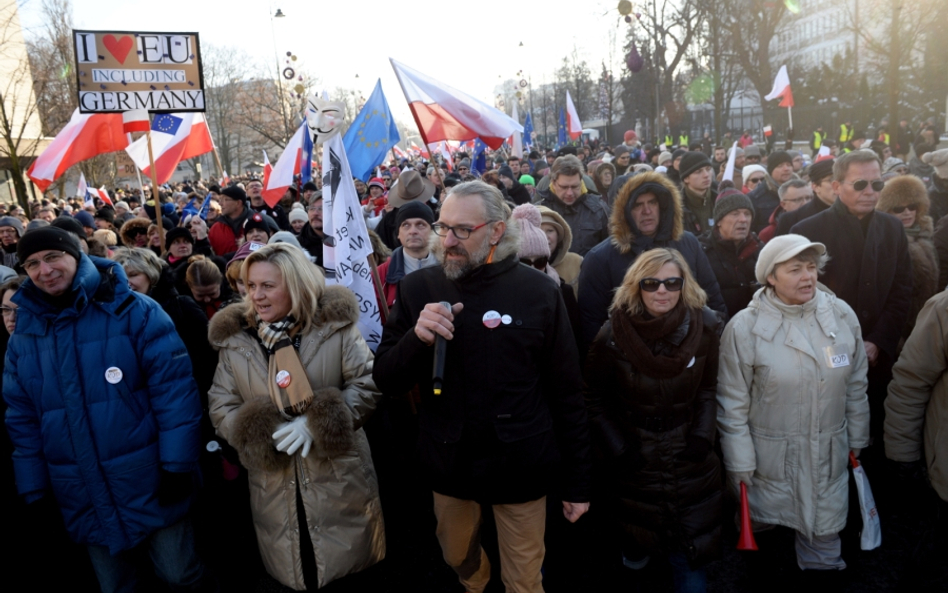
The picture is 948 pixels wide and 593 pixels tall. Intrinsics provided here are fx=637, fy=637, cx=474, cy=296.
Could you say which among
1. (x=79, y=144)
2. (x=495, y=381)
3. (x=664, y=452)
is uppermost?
(x=79, y=144)

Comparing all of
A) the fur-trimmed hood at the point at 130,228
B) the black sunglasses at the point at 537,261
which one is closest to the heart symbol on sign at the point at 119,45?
the fur-trimmed hood at the point at 130,228

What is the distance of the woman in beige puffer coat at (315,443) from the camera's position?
9.95 feet

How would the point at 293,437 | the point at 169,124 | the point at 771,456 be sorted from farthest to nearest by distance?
1. the point at 169,124
2. the point at 771,456
3. the point at 293,437

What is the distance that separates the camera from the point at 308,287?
10.5 ft

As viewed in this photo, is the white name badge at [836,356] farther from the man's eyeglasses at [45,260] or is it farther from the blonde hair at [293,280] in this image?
the man's eyeglasses at [45,260]

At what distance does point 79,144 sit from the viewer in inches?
361

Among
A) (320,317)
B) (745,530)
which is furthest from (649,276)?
(320,317)

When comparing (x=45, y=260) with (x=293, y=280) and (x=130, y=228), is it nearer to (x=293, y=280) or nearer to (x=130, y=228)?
(x=293, y=280)

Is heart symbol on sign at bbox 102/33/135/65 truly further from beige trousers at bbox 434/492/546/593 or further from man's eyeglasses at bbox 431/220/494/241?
beige trousers at bbox 434/492/546/593

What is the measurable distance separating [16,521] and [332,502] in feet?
8.72

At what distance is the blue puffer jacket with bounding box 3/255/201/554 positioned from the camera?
10.1ft

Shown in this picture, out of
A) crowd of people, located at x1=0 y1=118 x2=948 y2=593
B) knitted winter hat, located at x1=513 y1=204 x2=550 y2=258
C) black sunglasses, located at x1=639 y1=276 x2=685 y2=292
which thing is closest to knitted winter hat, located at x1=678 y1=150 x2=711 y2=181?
knitted winter hat, located at x1=513 y1=204 x2=550 y2=258

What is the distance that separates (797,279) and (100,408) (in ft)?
11.5

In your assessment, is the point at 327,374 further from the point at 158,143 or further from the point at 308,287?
the point at 158,143
